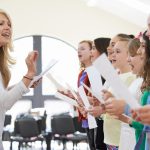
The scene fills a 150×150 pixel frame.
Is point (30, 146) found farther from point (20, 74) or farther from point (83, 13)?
point (83, 13)

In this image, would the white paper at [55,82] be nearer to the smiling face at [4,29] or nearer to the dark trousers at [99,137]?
the smiling face at [4,29]

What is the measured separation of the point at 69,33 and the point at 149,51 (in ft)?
25.5

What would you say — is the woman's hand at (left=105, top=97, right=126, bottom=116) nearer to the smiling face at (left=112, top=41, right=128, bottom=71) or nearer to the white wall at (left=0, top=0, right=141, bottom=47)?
the smiling face at (left=112, top=41, right=128, bottom=71)

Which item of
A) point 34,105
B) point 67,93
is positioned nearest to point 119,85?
point 67,93

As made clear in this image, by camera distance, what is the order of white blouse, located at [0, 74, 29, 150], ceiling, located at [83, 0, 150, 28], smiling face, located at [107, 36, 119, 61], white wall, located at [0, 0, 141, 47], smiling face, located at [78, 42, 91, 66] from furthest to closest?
white wall, located at [0, 0, 141, 47]
ceiling, located at [83, 0, 150, 28]
smiling face, located at [78, 42, 91, 66]
smiling face, located at [107, 36, 119, 61]
white blouse, located at [0, 74, 29, 150]

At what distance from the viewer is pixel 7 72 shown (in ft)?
7.54

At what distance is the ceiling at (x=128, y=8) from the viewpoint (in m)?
8.48

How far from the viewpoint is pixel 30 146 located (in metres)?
8.00

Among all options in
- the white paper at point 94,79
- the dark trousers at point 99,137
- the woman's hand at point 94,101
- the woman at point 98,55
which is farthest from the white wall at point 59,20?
the white paper at point 94,79

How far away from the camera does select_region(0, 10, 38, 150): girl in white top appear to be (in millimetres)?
2102

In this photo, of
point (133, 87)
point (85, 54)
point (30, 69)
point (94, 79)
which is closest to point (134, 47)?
point (133, 87)

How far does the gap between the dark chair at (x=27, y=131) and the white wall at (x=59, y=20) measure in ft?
11.3

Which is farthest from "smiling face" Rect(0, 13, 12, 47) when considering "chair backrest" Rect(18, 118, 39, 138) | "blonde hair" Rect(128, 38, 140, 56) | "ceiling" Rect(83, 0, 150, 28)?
"ceiling" Rect(83, 0, 150, 28)

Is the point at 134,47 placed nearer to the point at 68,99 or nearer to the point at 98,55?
the point at 68,99
